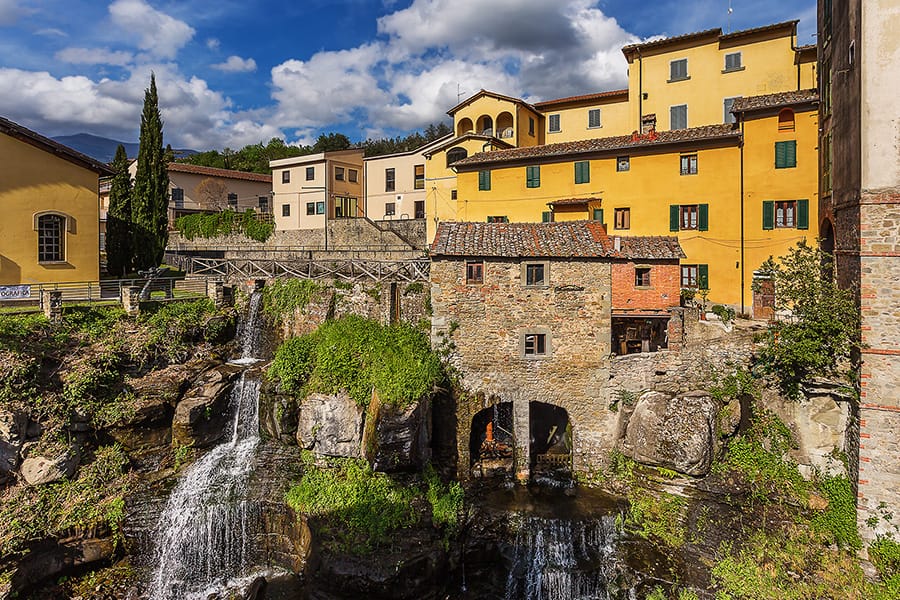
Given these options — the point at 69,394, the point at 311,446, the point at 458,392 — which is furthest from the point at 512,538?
the point at 69,394

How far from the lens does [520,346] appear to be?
19.3 meters

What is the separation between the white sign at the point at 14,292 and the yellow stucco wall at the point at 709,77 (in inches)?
1309

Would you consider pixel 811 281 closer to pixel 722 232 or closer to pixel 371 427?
pixel 722 232

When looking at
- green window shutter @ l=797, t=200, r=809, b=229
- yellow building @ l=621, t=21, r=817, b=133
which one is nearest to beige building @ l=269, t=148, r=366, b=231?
yellow building @ l=621, t=21, r=817, b=133

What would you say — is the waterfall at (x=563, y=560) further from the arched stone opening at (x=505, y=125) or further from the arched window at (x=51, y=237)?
the arched stone opening at (x=505, y=125)

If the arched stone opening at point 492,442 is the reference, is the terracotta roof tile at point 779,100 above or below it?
above

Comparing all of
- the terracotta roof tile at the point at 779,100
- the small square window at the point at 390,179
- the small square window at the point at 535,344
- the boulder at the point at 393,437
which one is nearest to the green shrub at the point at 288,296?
the boulder at the point at 393,437

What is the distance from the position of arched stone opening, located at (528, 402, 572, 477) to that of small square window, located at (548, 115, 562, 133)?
22.6 m

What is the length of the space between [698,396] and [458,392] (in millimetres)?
8360

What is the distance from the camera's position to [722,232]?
25.2 meters

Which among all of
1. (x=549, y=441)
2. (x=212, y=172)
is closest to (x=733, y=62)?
(x=549, y=441)

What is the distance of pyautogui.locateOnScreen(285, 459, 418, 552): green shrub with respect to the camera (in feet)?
48.5

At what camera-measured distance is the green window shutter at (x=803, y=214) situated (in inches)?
911

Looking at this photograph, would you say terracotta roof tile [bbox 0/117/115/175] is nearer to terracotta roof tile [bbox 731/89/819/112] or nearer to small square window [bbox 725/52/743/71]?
terracotta roof tile [bbox 731/89/819/112]
